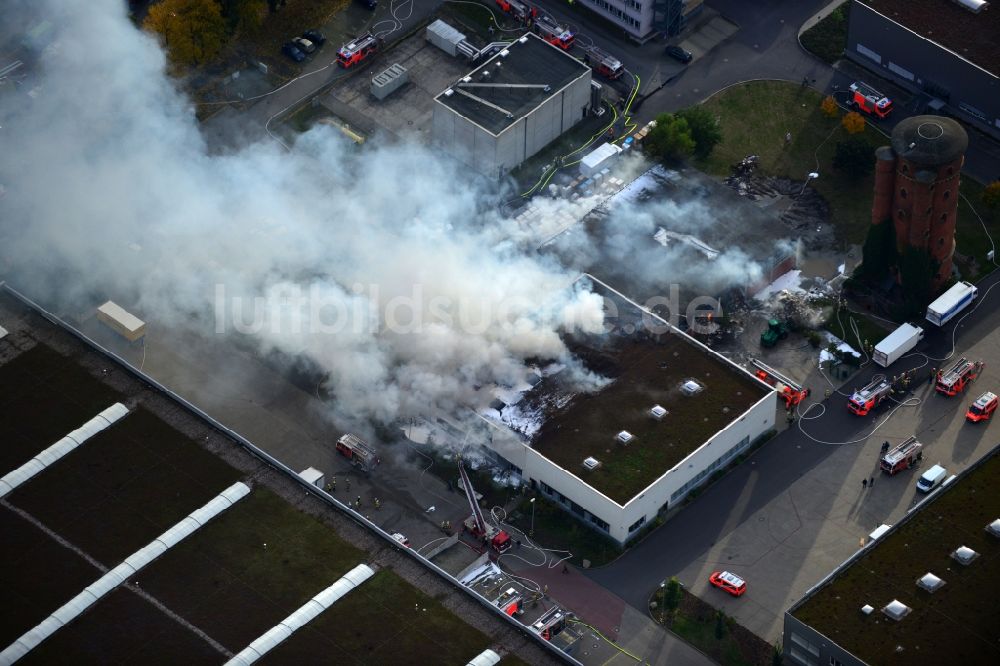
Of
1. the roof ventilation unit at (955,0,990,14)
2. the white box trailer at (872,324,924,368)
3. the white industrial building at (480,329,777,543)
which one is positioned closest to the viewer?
the white industrial building at (480,329,777,543)

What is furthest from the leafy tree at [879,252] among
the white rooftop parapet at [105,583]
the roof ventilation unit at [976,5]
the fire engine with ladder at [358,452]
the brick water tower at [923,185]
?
the white rooftop parapet at [105,583]

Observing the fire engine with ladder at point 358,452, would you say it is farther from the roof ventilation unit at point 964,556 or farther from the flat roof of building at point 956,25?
the flat roof of building at point 956,25

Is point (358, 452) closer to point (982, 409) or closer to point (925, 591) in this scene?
point (925, 591)

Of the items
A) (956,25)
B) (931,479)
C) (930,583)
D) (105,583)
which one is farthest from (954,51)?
(105,583)

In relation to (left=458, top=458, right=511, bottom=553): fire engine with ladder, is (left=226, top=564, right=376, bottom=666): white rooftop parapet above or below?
above

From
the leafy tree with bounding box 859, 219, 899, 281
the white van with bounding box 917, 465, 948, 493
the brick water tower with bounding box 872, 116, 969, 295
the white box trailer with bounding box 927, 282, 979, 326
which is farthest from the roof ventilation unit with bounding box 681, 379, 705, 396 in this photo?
the white box trailer with bounding box 927, 282, 979, 326

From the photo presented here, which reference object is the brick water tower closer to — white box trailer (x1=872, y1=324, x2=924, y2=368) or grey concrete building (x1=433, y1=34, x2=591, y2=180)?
white box trailer (x1=872, y1=324, x2=924, y2=368)
